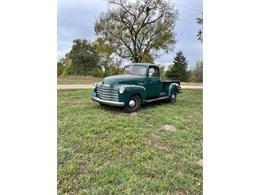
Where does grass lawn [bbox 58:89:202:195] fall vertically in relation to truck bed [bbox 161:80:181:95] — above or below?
below

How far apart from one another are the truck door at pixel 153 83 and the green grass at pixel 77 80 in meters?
0.31

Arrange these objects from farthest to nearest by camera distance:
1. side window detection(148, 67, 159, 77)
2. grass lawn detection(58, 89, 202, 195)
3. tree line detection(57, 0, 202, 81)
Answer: side window detection(148, 67, 159, 77) < tree line detection(57, 0, 202, 81) < grass lawn detection(58, 89, 202, 195)

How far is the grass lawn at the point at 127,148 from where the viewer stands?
4.22ft

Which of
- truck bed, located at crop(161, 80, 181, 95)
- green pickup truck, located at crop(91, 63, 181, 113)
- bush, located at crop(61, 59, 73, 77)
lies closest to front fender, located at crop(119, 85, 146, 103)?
green pickup truck, located at crop(91, 63, 181, 113)

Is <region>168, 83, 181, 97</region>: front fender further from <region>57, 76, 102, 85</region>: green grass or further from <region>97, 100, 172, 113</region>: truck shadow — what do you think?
<region>57, 76, 102, 85</region>: green grass

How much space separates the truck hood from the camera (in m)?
1.48

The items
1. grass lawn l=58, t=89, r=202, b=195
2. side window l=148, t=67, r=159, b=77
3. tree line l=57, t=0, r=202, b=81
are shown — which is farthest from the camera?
side window l=148, t=67, r=159, b=77

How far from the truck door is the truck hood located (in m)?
0.04

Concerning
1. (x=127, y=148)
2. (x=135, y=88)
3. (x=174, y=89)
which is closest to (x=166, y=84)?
(x=174, y=89)

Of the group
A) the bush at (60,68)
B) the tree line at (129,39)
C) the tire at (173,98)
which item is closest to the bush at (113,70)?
the tree line at (129,39)

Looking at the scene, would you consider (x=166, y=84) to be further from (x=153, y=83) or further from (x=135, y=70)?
(x=135, y=70)
